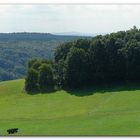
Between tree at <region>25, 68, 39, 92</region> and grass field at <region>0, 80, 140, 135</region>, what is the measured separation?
114cm

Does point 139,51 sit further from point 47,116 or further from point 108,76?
point 47,116

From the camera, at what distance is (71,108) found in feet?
162

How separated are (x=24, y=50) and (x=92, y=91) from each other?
449ft

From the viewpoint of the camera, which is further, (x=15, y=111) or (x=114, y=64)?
(x=114, y=64)

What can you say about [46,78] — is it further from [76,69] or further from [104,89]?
[104,89]

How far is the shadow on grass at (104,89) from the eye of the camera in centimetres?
5566

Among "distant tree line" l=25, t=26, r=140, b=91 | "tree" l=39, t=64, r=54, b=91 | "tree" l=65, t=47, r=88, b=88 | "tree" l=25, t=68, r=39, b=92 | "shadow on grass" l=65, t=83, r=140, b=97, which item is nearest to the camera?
"shadow on grass" l=65, t=83, r=140, b=97

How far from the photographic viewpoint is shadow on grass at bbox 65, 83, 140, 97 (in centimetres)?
5566

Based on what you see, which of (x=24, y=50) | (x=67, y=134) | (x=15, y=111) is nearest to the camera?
(x=67, y=134)

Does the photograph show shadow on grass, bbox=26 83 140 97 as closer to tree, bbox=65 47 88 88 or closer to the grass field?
the grass field

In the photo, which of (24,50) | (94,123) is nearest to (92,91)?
(94,123)

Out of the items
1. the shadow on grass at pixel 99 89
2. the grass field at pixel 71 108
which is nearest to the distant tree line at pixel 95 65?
the shadow on grass at pixel 99 89

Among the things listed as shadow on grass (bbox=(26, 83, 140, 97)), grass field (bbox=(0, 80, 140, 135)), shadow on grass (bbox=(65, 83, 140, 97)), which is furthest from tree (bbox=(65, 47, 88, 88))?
grass field (bbox=(0, 80, 140, 135))

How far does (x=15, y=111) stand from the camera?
162 ft
